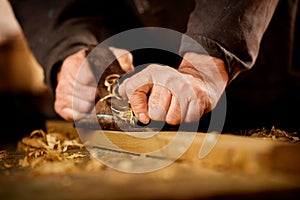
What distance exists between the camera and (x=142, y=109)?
0.76m

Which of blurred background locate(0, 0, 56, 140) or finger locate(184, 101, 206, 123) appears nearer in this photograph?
finger locate(184, 101, 206, 123)

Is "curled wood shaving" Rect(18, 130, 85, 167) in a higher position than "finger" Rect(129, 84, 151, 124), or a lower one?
lower

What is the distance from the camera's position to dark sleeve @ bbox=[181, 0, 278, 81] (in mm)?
855

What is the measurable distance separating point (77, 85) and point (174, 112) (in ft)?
1.29

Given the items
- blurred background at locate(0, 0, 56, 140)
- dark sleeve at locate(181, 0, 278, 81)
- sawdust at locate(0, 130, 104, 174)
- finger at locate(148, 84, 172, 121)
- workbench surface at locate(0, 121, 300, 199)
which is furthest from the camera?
blurred background at locate(0, 0, 56, 140)

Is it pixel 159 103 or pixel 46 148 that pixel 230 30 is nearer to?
Result: pixel 159 103

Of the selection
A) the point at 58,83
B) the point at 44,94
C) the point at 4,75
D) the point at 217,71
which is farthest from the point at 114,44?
the point at 4,75

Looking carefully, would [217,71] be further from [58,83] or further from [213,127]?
[58,83]

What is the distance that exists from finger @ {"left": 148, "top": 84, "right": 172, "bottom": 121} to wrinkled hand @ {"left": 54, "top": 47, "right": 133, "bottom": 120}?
23cm

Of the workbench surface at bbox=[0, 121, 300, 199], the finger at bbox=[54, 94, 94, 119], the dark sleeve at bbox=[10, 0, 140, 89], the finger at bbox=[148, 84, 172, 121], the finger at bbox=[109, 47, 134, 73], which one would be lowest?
the workbench surface at bbox=[0, 121, 300, 199]

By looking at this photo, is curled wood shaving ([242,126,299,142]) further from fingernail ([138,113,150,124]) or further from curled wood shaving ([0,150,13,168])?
curled wood shaving ([0,150,13,168])

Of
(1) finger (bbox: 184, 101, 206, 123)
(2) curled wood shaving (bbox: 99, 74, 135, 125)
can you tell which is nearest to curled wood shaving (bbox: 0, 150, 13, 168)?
(2) curled wood shaving (bbox: 99, 74, 135, 125)

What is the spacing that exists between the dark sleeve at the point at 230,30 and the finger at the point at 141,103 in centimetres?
16

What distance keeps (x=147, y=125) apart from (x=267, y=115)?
2.09ft
